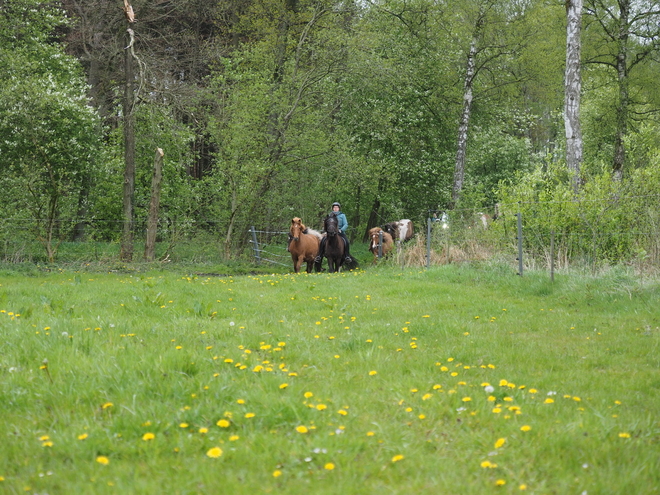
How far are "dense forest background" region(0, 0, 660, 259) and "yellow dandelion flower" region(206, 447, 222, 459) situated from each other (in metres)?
13.6

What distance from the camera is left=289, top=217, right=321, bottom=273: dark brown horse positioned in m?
18.7

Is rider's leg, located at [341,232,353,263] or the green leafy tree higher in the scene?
the green leafy tree

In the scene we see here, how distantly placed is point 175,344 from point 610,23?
25506 mm

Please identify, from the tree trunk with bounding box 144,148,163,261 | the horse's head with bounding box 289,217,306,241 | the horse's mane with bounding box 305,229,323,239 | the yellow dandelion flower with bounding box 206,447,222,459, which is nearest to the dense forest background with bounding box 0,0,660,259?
the tree trunk with bounding box 144,148,163,261

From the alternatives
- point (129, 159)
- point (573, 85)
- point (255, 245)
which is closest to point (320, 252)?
point (255, 245)

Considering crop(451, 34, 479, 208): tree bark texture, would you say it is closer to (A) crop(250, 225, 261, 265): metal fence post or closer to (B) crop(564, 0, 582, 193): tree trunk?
(A) crop(250, 225, 261, 265): metal fence post

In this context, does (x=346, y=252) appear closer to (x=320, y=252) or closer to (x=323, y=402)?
(x=320, y=252)

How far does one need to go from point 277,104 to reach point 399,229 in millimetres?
7082

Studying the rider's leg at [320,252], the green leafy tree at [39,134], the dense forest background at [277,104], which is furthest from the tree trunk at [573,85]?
the green leafy tree at [39,134]

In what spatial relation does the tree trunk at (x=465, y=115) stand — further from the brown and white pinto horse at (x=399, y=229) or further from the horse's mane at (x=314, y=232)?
the horse's mane at (x=314, y=232)

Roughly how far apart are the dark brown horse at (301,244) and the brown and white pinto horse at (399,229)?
5220mm

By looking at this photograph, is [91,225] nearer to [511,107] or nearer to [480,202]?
[480,202]

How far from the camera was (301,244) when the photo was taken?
19250 mm

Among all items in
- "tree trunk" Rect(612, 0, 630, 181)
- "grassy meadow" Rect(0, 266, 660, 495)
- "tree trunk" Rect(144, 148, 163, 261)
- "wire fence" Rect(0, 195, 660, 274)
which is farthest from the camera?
"tree trunk" Rect(612, 0, 630, 181)
